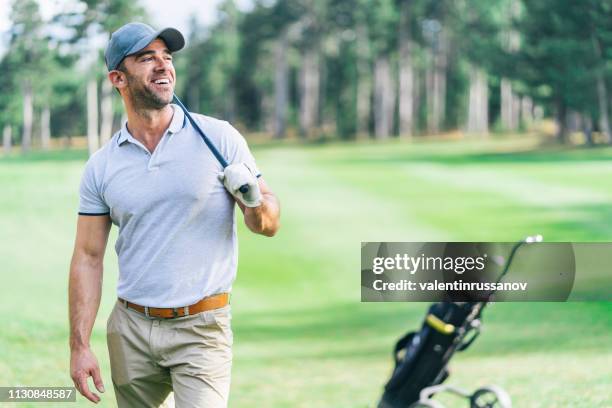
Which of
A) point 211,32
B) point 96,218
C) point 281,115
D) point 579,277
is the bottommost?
point 579,277

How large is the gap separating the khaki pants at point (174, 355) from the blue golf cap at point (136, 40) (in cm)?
59

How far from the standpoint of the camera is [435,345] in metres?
3.60

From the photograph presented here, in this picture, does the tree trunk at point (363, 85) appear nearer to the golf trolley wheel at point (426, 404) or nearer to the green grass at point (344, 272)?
the green grass at point (344, 272)

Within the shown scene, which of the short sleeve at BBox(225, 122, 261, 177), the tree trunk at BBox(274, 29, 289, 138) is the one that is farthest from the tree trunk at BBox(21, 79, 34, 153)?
the short sleeve at BBox(225, 122, 261, 177)

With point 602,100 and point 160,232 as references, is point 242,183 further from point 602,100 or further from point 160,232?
point 602,100

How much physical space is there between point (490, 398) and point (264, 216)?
83.0 inches

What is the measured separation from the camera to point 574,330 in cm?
420

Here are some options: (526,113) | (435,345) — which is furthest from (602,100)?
(435,345)

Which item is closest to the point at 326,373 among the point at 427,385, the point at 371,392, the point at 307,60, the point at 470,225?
the point at 371,392

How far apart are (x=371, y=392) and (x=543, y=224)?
1.17m

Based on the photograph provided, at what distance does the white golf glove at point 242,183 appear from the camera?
198 centimetres

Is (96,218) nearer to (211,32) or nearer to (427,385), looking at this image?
(427,385)

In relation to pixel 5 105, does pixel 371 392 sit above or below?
below

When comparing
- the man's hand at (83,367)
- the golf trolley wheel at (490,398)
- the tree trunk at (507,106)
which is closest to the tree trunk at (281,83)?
the tree trunk at (507,106)
